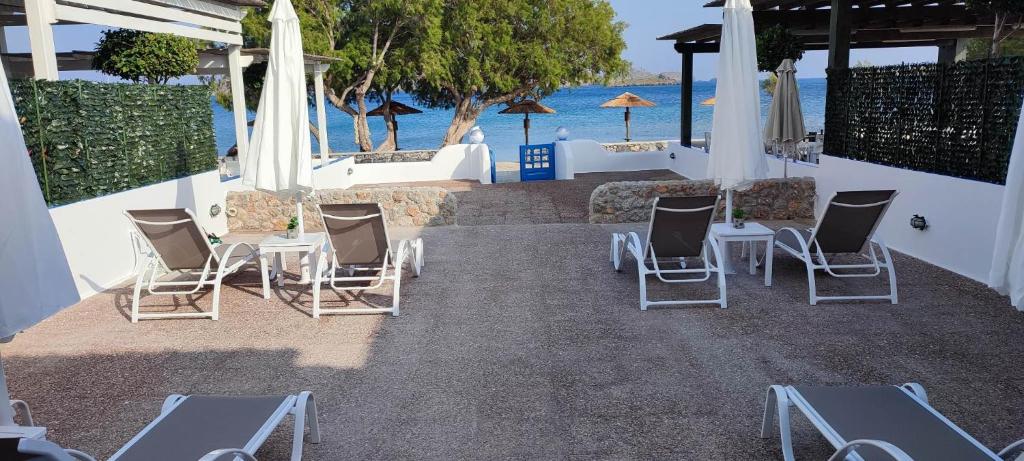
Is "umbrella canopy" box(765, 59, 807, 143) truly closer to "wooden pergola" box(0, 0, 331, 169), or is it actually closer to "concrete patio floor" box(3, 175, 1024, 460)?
"concrete patio floor" box(3, 175, 1024, 460)

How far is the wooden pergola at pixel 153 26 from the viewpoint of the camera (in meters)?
7.25

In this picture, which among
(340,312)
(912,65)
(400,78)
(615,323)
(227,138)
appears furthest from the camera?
(227,138)

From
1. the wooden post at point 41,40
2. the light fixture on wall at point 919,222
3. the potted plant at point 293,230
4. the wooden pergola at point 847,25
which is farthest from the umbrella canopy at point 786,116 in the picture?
the wooden post at point 41,40

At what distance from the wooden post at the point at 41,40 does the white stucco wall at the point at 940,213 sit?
8.62 metres

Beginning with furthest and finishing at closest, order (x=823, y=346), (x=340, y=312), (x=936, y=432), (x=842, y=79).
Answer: (x=842, y=79)
(x=340, y=312)
(x=823, y=346)
(x=936, y=432)

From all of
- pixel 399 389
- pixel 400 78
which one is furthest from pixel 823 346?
pixel 400 78

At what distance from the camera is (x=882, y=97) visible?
831 cm

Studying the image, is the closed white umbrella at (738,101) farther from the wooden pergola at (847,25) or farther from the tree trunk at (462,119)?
the tree trunk at (462,119)

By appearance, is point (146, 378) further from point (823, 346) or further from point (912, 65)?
point (912, 65)

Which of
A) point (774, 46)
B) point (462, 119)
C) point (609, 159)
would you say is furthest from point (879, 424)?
point (462, 119)

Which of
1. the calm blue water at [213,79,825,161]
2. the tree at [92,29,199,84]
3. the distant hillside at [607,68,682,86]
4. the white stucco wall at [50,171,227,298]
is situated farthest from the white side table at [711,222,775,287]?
the distant hillside at [607,68,682,86]

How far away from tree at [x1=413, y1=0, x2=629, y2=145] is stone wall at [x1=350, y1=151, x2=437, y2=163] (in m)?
2.31

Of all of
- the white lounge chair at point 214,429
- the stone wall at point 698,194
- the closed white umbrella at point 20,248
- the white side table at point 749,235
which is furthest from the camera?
the stone wall at point 698,194

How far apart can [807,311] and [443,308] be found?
2.76 metres
